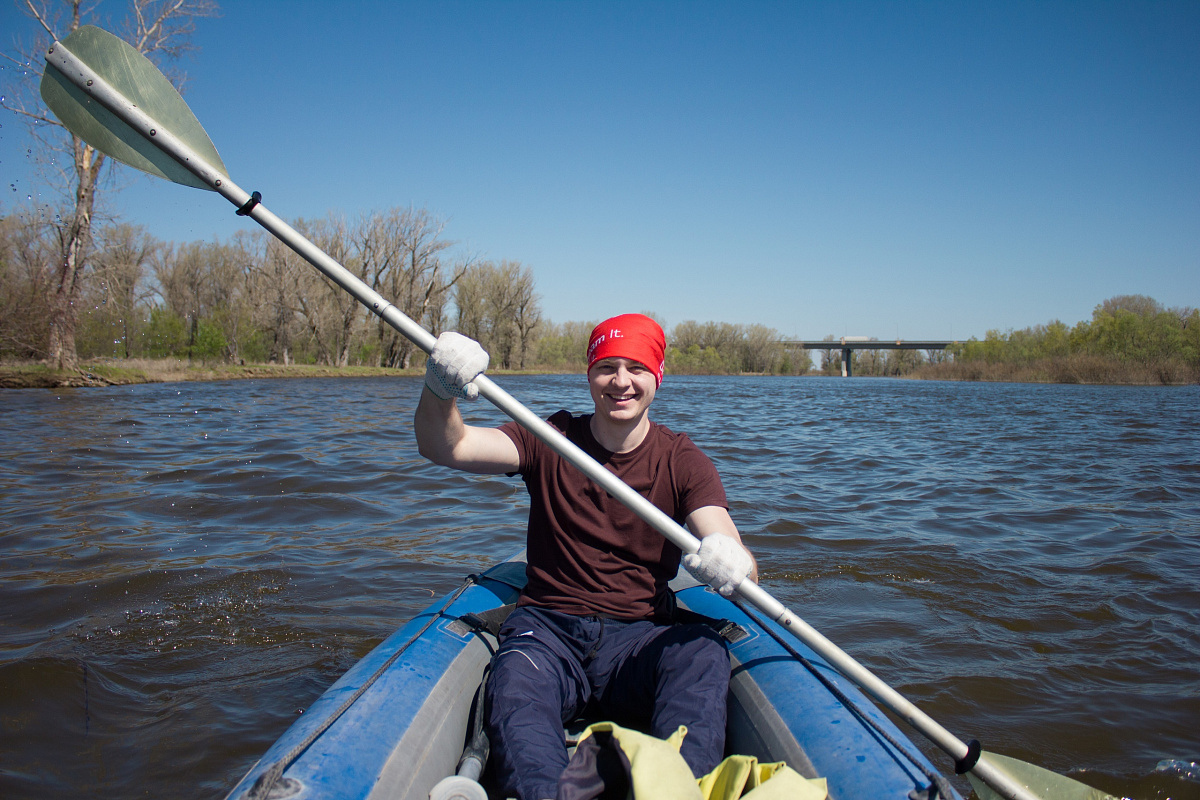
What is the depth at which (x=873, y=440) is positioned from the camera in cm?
1209

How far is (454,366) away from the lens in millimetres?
2105

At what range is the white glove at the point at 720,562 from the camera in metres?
2.12

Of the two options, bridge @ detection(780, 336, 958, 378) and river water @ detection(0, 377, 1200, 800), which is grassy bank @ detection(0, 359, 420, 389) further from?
bridge @ detection(780, 336, 958, 378)

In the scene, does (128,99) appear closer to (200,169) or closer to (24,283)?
(200,169)

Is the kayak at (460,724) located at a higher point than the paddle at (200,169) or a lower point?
lower

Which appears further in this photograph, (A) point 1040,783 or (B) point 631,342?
(B) point 631,342

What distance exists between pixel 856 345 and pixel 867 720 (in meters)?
82.0

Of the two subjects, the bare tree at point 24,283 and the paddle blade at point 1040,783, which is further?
the bare tree at point 24,283

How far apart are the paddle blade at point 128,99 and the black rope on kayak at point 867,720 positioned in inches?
99.4

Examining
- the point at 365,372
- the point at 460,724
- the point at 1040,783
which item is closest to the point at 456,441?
the point at 460,724

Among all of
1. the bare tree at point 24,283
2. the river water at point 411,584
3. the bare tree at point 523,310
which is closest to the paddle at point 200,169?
the river water at point 411,584

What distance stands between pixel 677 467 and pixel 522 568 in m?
1.07

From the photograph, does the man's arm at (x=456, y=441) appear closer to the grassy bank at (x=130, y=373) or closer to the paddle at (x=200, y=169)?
the paddle at (x=200, y=169)

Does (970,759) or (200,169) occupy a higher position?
(200,169)
